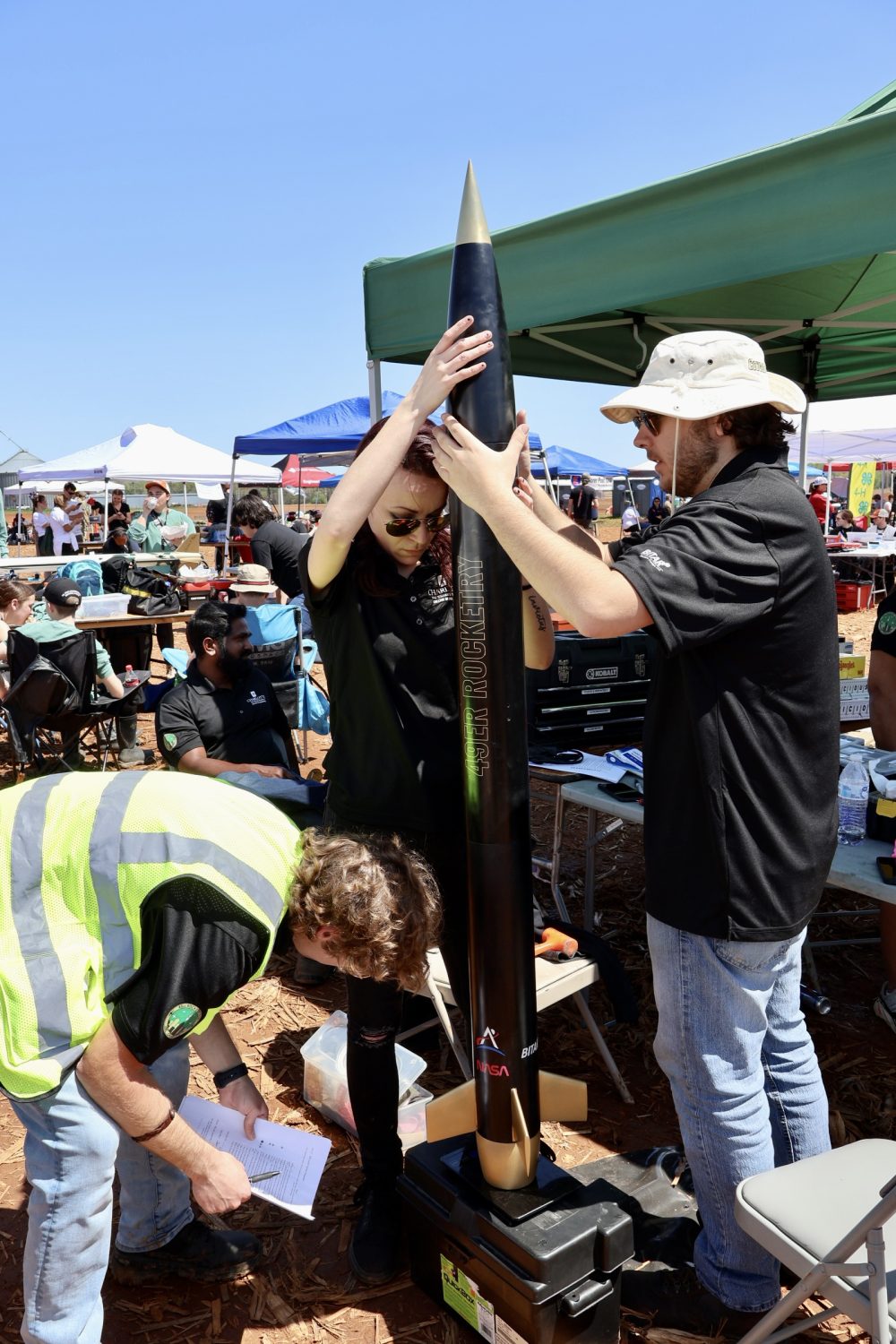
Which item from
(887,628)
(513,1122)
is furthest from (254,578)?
(513,1122)

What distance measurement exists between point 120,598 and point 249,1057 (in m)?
6.45

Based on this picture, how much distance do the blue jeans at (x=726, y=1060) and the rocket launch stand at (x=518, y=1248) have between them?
0.76 feet

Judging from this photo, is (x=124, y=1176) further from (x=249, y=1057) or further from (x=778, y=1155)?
(x=778, y=1155)

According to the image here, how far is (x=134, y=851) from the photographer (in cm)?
168

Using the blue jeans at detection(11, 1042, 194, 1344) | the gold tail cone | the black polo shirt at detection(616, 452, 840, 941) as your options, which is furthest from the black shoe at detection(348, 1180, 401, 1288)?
the black polo shirt at detection(616, 452, 840, 941)

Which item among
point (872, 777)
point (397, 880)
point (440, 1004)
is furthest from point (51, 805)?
point (872, 777)

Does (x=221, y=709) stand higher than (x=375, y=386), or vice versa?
(x=375, y=386)

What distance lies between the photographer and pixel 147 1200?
7.86 feet

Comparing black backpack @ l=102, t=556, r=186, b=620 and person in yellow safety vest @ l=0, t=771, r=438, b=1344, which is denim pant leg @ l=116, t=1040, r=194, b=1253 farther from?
black backpack @ l=102, t=556, r=186, b=620

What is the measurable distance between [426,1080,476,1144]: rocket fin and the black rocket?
8 cm

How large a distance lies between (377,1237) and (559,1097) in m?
0.63

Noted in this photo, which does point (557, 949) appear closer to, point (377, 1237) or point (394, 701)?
point (377, 1237)

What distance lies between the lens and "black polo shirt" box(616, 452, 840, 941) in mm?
1749

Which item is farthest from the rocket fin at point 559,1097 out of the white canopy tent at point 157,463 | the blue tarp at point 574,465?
the blue tarp at point 574,465
